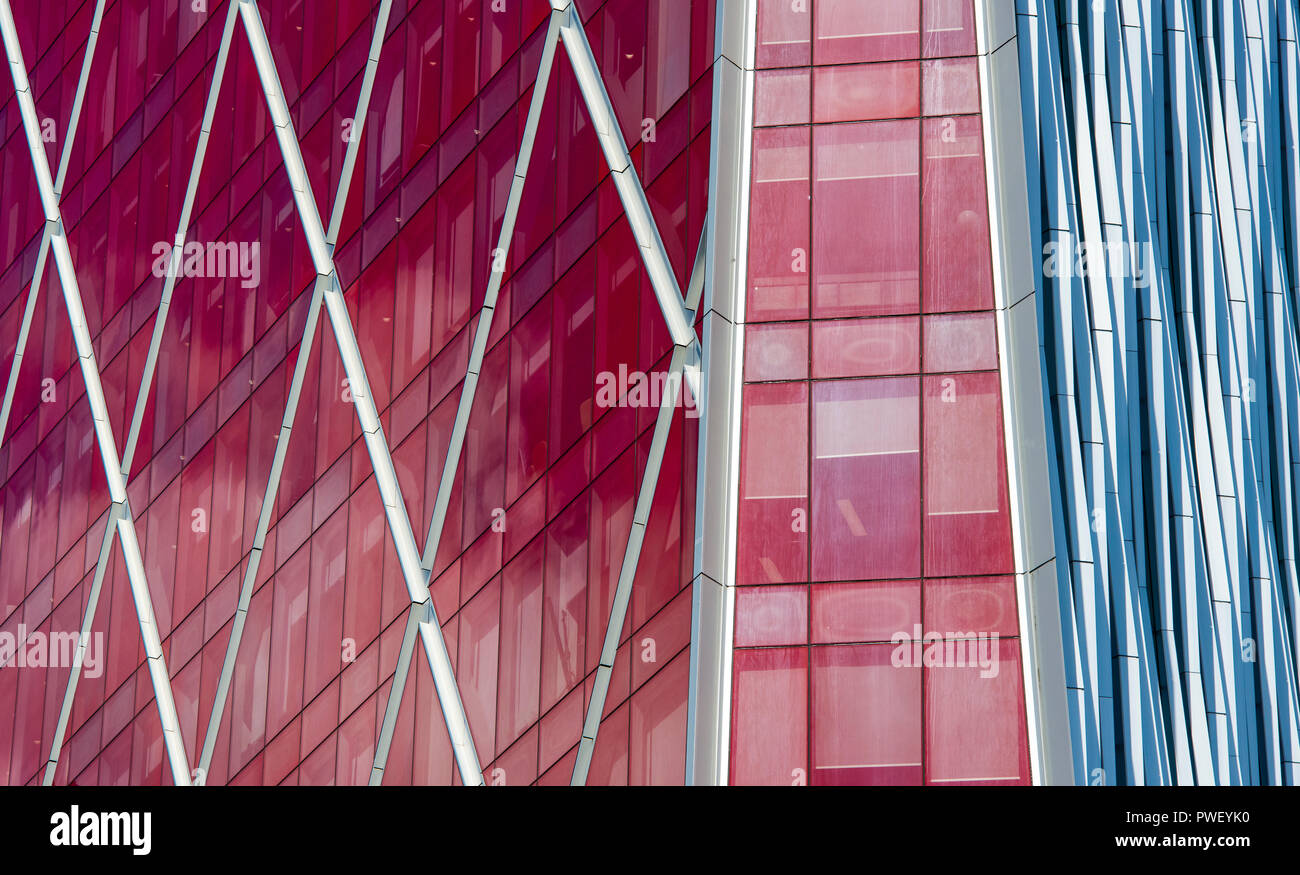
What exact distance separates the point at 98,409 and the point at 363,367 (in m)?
7.86

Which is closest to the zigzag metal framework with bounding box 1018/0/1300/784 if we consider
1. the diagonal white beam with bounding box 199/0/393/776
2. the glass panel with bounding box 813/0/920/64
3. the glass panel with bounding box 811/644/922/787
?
the glass panel with bounding box 811/644/922/787

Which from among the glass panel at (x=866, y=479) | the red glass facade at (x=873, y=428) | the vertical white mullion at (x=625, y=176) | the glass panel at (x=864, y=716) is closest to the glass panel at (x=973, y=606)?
the red glass facade at (x=873, y=428)

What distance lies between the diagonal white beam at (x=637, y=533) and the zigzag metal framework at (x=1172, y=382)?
171 inches

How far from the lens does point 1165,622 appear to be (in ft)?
67.8

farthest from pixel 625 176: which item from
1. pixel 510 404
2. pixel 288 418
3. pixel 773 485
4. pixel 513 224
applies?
pixel 288 418

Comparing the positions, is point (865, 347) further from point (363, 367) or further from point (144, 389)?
point (144, 389)

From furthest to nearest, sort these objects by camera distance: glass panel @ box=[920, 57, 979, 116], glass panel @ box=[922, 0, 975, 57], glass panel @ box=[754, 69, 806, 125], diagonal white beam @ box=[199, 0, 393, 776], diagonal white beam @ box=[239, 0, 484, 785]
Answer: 1. diagonal white beam @ box=[199, 0, 393, 776]
2. diagonal white beam @ box=[239, 0, 484, 785]
3. glass panel @ box=[754, 69, 806, 125]
4. glass panel @ box=[922, 0, 975, 57]
5. glass panel @ box=[920, 57, 979, 116]

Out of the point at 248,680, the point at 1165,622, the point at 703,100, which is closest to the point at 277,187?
the point at 248,680

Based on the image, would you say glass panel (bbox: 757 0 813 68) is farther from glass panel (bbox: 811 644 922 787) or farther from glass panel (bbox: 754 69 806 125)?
glass panel (bbox: 811 644 922 787)

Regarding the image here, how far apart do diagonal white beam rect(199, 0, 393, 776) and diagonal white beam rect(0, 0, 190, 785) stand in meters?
1.13

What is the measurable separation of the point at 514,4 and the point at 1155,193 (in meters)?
9.26

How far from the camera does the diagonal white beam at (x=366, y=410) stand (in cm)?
2197

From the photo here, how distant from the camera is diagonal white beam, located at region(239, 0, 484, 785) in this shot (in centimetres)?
2197

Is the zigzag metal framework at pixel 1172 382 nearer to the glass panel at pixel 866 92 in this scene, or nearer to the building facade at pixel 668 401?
the building facade at pixel 668 401
